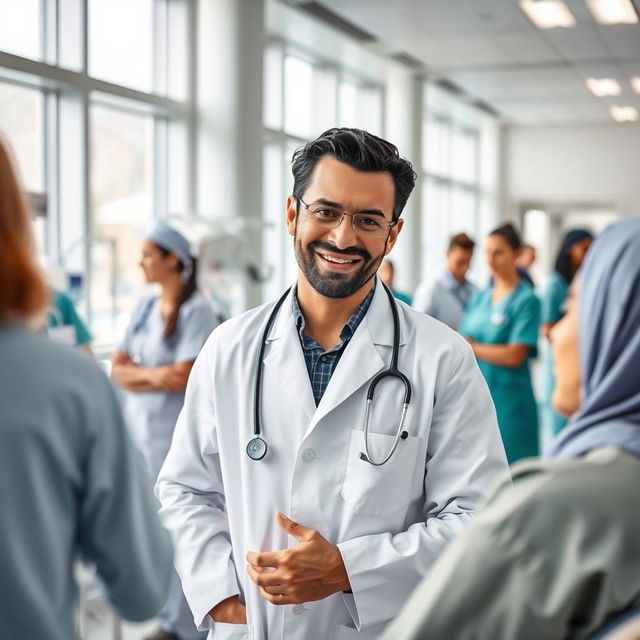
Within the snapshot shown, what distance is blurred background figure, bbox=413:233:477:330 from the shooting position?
4.41 m

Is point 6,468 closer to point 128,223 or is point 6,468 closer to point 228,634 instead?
point 228,634

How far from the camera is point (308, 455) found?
129cm

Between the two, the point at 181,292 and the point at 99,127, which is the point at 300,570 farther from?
the point at 99,127

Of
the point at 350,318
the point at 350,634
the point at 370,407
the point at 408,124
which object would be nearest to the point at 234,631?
the point at 350,634

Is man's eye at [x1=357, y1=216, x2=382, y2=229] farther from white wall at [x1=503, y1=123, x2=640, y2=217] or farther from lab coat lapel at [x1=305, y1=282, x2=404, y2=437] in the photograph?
white wall at [x1=503, y1=123, x2=640, y2=217]

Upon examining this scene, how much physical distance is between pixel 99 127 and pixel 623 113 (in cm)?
732

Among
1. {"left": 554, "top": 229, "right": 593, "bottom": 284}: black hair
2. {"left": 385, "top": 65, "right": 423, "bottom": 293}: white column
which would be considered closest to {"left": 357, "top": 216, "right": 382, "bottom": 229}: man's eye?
{"left": 554, "top": 229, "right": 593, "bottom": 284}: black hair

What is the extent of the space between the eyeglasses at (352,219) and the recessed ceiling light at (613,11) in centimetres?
457

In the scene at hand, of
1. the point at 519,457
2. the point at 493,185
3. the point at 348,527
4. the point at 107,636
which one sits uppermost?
the point at 493,185

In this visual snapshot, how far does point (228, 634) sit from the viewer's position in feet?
4.35

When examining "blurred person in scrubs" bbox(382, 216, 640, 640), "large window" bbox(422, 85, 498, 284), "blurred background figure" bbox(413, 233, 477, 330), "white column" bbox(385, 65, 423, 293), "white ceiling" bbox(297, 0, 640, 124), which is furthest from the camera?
"large window" bbox(422, 85, 498, 284)

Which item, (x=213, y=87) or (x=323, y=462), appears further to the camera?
(x=213, y=87)

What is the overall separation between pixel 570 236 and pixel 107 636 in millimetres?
3096

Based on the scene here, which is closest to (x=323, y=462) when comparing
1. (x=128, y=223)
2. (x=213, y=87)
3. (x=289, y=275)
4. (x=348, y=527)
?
(x=348, y=527)
